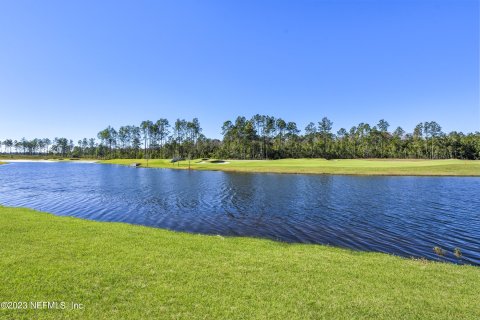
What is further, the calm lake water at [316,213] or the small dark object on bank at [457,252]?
the calm lake water at [316,213]

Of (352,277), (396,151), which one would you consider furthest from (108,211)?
(396,151)

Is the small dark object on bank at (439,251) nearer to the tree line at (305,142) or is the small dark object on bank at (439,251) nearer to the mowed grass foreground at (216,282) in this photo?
the mowed grass foreground at (216,282)

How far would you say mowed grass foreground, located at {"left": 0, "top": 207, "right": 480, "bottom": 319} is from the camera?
676 cm

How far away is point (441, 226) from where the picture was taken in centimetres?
2019

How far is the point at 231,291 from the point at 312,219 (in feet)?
53.3

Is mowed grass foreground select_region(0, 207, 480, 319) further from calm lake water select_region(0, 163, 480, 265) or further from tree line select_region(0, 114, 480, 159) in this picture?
tree line select_region(0, 114, 480, 159)

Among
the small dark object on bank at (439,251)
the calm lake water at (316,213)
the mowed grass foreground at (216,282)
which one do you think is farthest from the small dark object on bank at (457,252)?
the mowed grass foreground at (216,282)

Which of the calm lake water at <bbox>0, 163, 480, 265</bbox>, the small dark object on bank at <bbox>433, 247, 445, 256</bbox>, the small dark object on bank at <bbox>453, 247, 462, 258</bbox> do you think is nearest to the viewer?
the small dark object on bank at <bbox>453, 247, 462, 258</bbox>

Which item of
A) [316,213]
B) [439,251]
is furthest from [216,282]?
[316,213]

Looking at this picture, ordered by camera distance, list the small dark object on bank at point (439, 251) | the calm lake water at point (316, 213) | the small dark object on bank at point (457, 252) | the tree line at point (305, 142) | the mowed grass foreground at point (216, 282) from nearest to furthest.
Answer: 1. the mowed grass foreground at point (216, 282)
2. the small dark object on bank at point (457, 252)
3. the small dark object on bank at point (439, 251)
4. the calm lake water at point (316, 213)
5. the tree line at point (305, 142)

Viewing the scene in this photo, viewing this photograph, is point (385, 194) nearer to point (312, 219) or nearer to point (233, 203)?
point (312, 219)

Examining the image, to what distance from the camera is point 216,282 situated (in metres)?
8.15

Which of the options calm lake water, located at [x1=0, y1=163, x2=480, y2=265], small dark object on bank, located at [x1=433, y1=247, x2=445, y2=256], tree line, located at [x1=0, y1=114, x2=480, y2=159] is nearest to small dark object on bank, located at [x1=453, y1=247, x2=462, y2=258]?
calm lake water, located at [x1=0, y1=163, x2=480, y2=265]

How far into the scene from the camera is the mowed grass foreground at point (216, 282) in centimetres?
676
